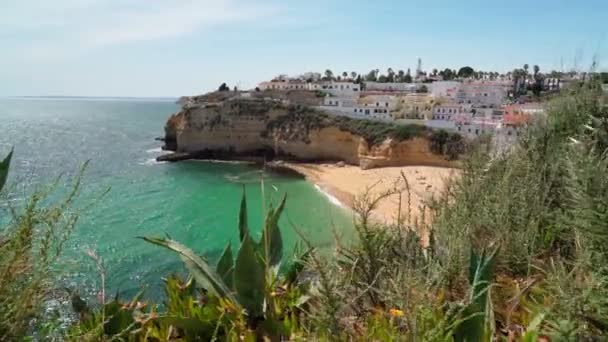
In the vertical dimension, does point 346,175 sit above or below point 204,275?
below

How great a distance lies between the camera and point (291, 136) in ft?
119

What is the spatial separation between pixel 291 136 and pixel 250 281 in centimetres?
3393

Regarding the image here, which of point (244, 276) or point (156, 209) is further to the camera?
point (156, 209)

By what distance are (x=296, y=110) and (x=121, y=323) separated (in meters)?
36.2

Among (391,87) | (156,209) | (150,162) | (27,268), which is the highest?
(391,87)

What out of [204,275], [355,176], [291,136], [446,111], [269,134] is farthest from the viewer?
[269,134]

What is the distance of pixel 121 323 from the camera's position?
242 cm

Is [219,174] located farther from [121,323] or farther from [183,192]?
[121,323]

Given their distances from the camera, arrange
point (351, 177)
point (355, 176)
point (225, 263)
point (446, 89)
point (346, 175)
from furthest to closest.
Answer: point (446, 89), point (346, 175), point (355, 176), point (351, 177), point (225, 263)

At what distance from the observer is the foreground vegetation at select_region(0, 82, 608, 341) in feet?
5.99

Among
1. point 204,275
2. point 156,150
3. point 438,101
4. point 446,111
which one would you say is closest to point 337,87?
point 438,101

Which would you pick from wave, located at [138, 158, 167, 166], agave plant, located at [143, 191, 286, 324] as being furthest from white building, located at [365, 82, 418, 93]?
agave plant, located at [143, 191, 286, 324]

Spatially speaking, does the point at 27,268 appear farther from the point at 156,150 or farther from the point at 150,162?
the point at 156,150

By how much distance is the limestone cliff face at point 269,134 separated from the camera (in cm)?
3453
